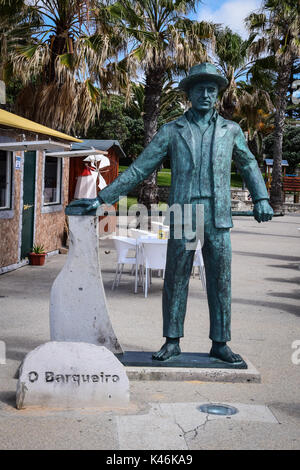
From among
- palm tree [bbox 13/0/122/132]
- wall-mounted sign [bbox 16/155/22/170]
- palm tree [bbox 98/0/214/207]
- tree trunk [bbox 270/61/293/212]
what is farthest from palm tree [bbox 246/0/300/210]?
wall-mounted sign [bbox 16/155/22/170]

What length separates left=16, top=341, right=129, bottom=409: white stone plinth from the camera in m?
4.02

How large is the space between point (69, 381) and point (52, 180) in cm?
967

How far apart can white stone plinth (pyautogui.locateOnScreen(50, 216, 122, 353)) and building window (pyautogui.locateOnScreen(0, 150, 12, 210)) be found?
6075 millimetres

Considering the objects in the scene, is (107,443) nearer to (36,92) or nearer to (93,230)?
(93,230)

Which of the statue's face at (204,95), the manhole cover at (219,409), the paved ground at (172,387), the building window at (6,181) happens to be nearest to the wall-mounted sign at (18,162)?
the building window at (6,181)

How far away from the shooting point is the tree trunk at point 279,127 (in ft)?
87.0

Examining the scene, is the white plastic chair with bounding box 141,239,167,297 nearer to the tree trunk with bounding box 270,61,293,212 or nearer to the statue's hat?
the statue's hat

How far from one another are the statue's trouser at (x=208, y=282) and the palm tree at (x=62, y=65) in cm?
905

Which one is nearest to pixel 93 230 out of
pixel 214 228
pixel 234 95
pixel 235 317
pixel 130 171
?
pixel 130 171

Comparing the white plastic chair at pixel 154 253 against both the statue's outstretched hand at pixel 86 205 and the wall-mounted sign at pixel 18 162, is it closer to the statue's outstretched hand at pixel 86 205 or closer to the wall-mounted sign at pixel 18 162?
the wall-mounted sign at pixel 18 162

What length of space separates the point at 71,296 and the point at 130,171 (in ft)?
3.56

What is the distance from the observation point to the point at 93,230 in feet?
15.6

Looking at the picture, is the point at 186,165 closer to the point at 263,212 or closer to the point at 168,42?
→ the point at 263,212

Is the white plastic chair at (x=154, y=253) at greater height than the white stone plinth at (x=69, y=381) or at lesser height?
greater
